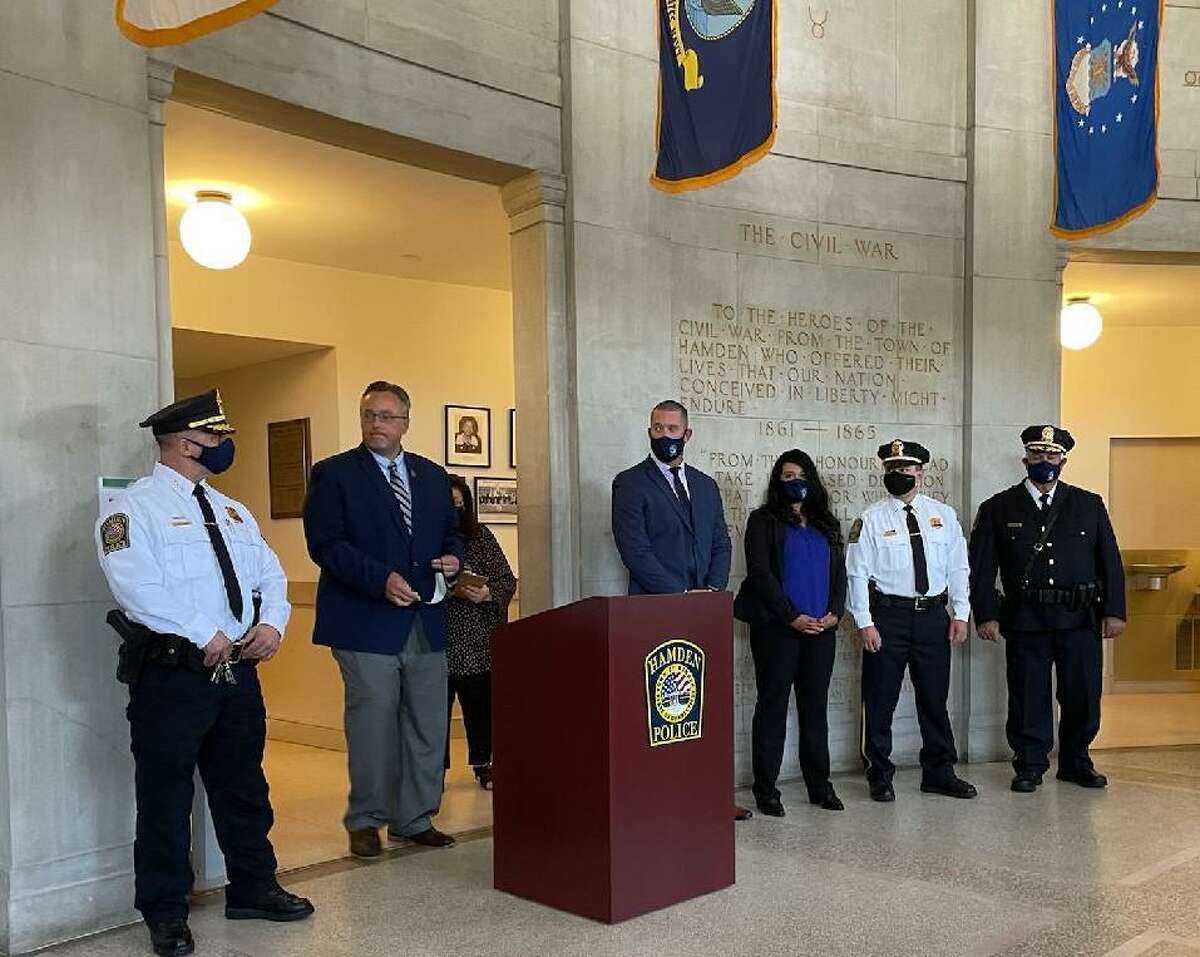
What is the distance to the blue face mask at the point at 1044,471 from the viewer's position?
586 centimetres

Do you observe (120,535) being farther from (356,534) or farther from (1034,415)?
(1034,415)

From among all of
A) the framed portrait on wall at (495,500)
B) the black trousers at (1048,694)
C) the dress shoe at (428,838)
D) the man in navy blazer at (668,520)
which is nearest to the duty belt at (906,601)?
the black trousers at (1048,694)

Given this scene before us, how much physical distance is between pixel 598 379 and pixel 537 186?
3.02 feet

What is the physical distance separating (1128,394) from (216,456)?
8.82 meters

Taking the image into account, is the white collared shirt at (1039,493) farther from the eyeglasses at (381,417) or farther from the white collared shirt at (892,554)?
the eyeglasses at (381,417)

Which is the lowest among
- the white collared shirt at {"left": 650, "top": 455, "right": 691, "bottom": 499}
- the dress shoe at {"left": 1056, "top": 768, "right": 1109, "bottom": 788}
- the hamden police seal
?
the dress shoe at {"left": 1056, "top": 768, "right": 1109, "bottom": 788}

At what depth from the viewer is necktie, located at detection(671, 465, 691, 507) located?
16.9ft

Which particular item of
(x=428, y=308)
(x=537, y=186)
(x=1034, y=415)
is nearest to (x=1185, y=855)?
(x=1034, y=415)

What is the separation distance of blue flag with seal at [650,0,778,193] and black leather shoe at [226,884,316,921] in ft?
10.1

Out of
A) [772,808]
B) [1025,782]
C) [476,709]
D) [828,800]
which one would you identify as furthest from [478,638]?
[1025,782]

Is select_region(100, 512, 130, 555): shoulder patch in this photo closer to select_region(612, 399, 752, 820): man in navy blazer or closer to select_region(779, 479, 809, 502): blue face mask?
select_region(612, 399, 752, 820): man in navy blazer

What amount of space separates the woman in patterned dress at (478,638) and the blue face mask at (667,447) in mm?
1055

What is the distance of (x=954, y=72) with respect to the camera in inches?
265

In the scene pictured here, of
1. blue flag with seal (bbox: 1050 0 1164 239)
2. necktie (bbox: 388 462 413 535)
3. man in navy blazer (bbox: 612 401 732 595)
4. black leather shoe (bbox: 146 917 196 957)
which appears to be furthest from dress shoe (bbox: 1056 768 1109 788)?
black leather shoe (bbox: 146 917 196 957)
